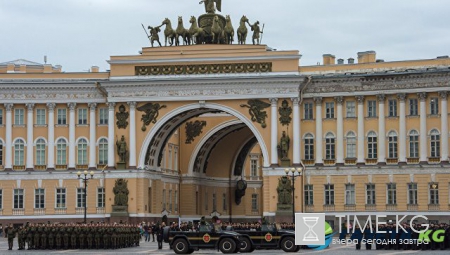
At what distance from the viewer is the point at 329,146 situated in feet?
250

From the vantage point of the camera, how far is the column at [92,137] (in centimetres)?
7812

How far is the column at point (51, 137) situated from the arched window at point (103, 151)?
11.0 ft

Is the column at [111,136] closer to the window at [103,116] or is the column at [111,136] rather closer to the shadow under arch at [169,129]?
the window at [103,116]

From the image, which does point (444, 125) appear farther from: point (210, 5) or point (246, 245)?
point (246, 245)

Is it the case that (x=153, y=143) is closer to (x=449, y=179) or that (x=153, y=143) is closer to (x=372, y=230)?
(x=449, y=179)

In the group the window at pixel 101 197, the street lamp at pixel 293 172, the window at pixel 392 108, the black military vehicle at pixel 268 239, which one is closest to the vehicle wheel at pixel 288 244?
the black military vehicle at pixel 268 239

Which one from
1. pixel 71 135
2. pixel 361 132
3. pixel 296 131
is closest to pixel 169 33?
pixel 71 135

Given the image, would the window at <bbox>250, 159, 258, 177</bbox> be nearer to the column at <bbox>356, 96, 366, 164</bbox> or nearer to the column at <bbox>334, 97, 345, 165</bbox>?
the column at <bbox>334, 97, 345, 165</bbox>

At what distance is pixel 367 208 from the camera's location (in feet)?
245

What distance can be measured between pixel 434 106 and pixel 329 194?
31.1ft

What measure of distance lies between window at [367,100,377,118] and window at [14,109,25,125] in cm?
2486

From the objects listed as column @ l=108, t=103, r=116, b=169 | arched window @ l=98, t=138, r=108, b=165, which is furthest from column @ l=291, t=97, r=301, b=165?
arched window @ l=98, t=138, r=108, b=165

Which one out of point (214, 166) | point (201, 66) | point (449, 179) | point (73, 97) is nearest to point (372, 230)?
point (449, 179)

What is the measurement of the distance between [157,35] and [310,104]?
483 inches
